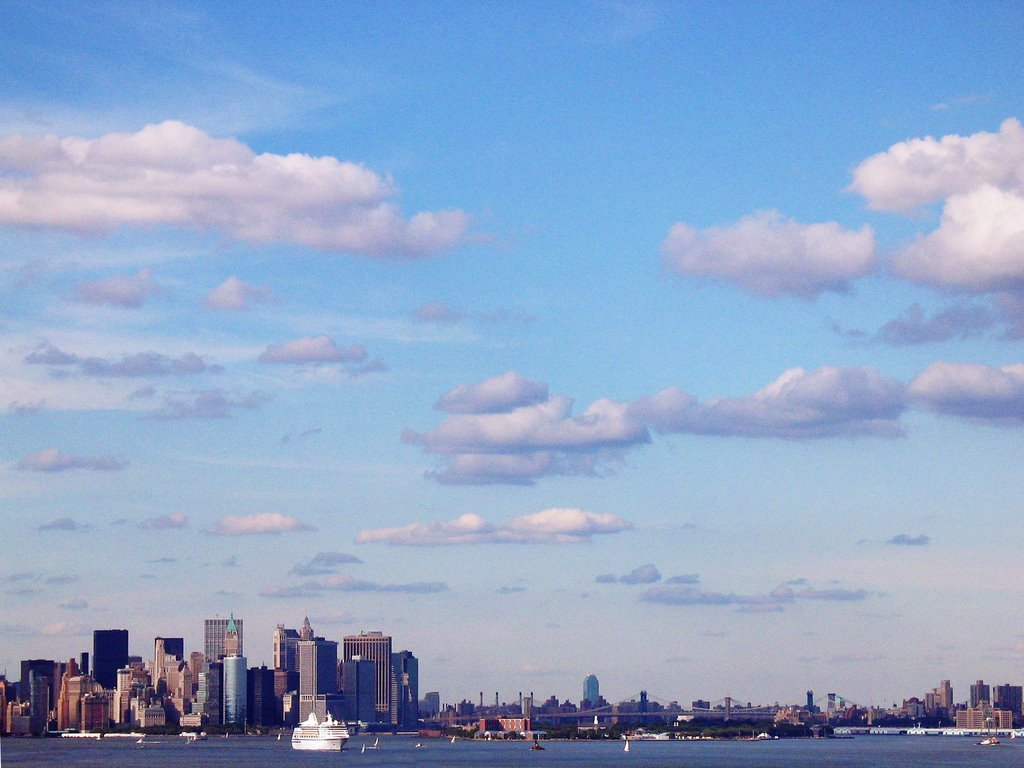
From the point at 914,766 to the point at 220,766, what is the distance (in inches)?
3277

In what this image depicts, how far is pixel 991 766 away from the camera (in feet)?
648

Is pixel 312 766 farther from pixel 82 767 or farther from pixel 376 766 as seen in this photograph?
pixel 82 767

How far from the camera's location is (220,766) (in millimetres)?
198250

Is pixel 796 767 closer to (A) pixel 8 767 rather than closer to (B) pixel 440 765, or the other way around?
(B) pixel 440 765

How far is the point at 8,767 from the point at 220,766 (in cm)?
2463

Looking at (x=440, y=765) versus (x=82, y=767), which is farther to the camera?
(x=440, y=765)

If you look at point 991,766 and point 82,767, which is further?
point 991,766

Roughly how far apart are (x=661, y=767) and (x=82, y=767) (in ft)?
219

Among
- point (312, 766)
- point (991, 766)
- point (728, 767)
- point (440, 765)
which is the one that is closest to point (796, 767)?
point (728, 767)

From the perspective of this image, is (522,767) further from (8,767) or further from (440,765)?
(8,767)

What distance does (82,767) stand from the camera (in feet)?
607

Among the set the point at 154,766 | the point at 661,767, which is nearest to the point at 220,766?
the point at 154,766

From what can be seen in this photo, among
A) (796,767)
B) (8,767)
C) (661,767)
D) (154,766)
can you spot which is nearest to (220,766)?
(154,766)

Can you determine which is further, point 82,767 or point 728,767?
point 728,767
